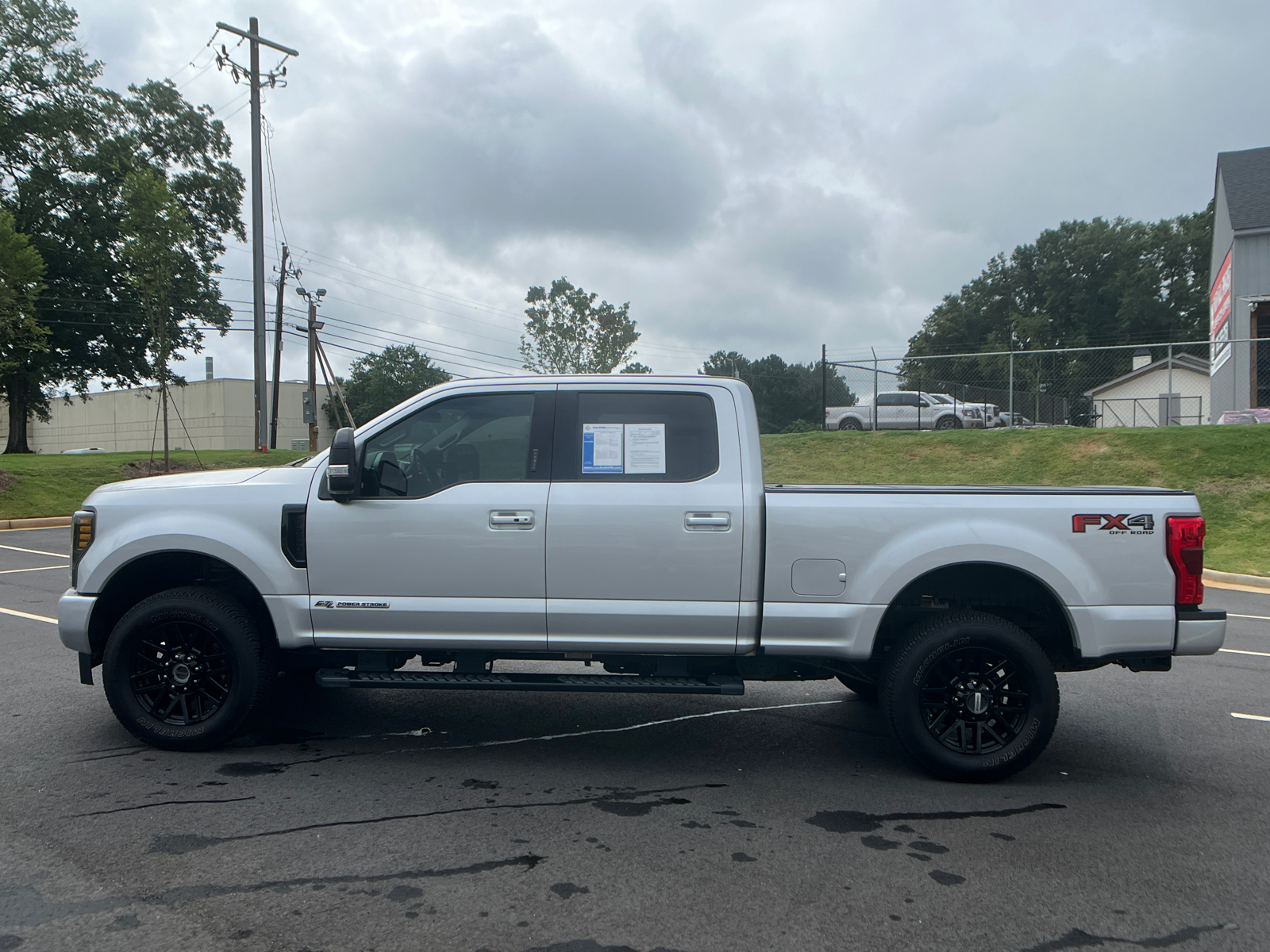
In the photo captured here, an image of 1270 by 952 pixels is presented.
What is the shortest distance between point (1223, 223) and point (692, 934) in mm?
33592

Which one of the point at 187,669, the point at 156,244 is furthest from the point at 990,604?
the point at 156,244

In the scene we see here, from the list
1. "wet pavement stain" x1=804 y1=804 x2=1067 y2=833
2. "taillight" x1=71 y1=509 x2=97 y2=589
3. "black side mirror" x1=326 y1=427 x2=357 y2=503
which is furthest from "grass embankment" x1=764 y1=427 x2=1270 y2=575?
"taillight" x1=71 y1=509 x2=97 y2=589

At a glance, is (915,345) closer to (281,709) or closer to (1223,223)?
(1223,223)

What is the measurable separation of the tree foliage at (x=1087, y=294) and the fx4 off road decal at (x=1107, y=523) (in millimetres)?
A: 77072

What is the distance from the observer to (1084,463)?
18141 millimetres

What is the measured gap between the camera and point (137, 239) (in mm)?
22234

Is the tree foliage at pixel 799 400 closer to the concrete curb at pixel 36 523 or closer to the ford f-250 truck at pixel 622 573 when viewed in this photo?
the ford f-250 truck at pixel 622 573

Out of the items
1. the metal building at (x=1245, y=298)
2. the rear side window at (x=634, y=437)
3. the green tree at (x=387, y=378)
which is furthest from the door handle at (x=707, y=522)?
the green tree at (x=387, y=378)

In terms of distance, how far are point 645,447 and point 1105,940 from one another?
9.39 feet

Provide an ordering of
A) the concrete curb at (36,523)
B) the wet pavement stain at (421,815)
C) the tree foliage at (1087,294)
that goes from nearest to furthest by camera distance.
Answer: the wet pavement stain at (421,815), the concrete curb at (36,523), the tree foliage at (1087,294)

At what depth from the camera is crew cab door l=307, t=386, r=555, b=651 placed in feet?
15.5

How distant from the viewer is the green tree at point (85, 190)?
3141 cm

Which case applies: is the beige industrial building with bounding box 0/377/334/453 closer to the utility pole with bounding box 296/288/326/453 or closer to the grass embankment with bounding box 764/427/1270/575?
the utility pole with bounding box 296/288/326/453

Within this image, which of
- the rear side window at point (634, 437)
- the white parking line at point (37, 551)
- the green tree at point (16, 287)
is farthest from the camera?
the green tree at point (16, 287)
